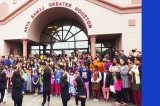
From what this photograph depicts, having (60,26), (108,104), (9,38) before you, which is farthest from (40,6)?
(108,104)

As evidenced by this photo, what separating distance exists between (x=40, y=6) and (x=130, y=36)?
26.3 ft

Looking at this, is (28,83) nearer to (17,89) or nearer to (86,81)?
(17,89)

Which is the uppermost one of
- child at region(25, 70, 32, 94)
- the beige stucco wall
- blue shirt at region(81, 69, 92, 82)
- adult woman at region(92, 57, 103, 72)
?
the beige stucco wall

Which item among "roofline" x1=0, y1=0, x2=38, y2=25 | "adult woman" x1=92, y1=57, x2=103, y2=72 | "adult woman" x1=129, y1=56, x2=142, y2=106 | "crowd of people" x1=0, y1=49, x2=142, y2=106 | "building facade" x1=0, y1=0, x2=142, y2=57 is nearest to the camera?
"crowd of people" x1=0, y1=49, x2=142, y2=106

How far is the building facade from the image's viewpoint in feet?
30.2

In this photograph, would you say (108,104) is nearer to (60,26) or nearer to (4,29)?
(60,26)

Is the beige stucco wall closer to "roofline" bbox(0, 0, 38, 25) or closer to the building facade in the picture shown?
the building facade

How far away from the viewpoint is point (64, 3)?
33.4 feet

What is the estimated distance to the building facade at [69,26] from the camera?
9.21 meters

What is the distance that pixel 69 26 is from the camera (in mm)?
12742

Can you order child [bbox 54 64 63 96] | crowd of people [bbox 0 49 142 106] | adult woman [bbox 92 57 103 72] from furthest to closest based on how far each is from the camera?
child [bbox 54 64 63 96] < adult woman [bbox 92 57 103 72] < crowd of people [bbox 0 49 142 106]

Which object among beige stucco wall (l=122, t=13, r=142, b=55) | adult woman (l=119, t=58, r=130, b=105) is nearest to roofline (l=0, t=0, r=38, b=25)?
beige stucco wall (l=122, t=13, r=142, b=55)

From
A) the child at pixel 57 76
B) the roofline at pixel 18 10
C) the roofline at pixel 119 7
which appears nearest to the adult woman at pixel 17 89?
the child at pixel 57 76

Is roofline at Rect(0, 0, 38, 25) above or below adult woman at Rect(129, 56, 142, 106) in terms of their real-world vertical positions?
above
